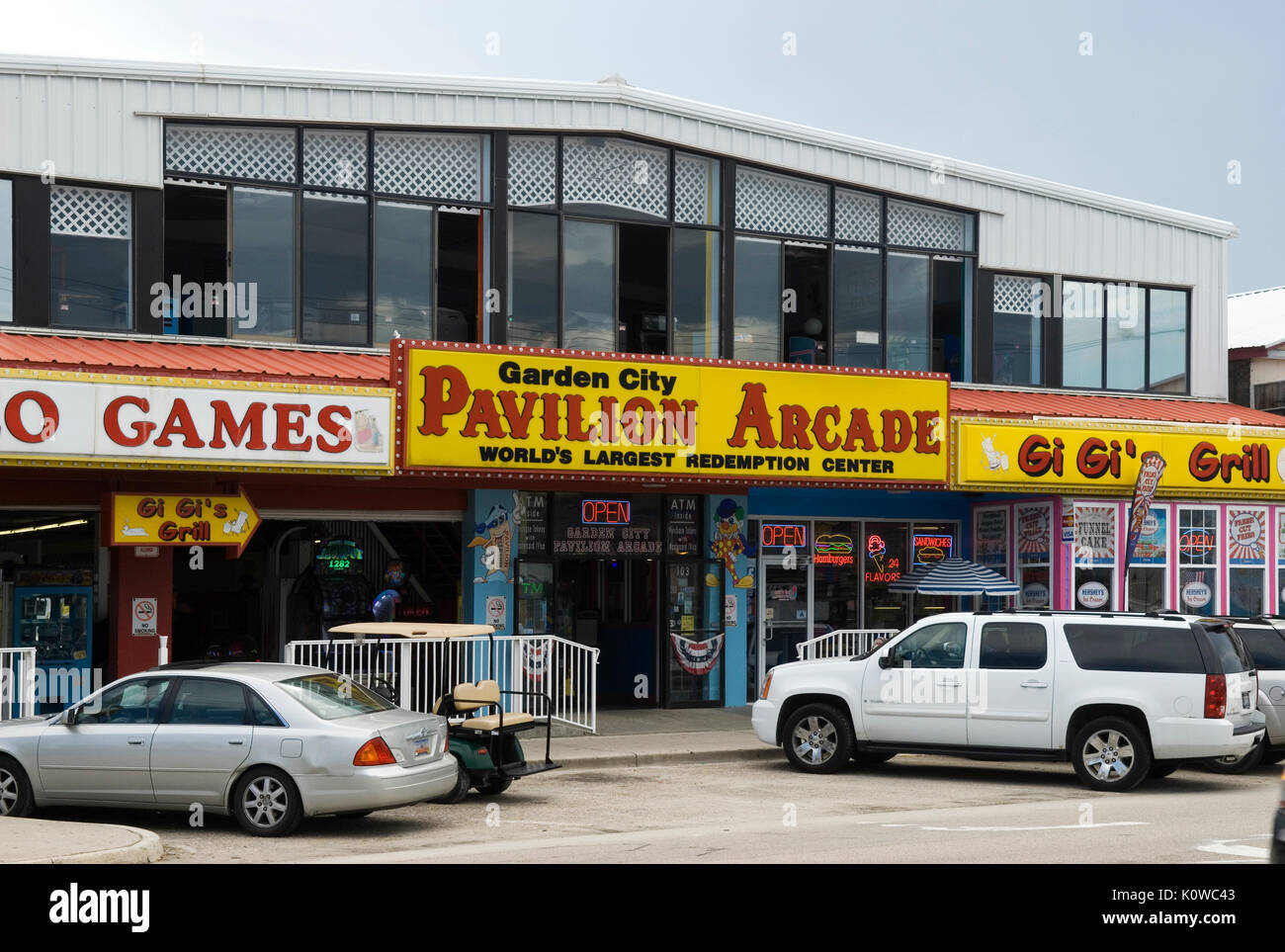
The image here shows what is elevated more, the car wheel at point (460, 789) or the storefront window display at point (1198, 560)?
the storefront window display at point (1198, 560)

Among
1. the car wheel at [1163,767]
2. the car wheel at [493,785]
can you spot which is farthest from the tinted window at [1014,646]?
the car wheel at [493,785]

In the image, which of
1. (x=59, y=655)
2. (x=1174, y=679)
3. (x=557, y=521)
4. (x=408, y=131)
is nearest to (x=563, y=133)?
(x=408, y=131)

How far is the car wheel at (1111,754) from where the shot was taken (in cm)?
1504

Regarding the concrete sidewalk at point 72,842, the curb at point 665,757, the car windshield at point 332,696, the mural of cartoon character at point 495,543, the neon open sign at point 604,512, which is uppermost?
the neon open sign at point 604,512

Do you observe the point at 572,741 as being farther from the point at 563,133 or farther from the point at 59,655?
the point at 563,133

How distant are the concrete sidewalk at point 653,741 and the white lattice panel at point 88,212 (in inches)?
332

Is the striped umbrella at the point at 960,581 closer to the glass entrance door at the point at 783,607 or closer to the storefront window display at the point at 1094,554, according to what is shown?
the storefront window display at the point at 1094,554

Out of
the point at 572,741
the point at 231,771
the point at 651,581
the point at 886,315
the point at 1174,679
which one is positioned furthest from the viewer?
the point at 886,315

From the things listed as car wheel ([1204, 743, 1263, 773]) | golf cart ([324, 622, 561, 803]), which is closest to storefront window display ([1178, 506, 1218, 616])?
car wheel ([1204, 743, 1263, 773])

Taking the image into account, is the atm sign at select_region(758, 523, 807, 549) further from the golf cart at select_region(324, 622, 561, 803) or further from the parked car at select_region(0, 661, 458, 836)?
the parked car at select_region(0, 661, 458, 836)

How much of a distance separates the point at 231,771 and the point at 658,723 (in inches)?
343

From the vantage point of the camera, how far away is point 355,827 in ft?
42.3

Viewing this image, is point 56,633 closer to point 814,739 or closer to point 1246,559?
point 814,739

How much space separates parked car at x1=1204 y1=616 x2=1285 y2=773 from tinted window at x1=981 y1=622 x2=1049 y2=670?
92.0 inches
